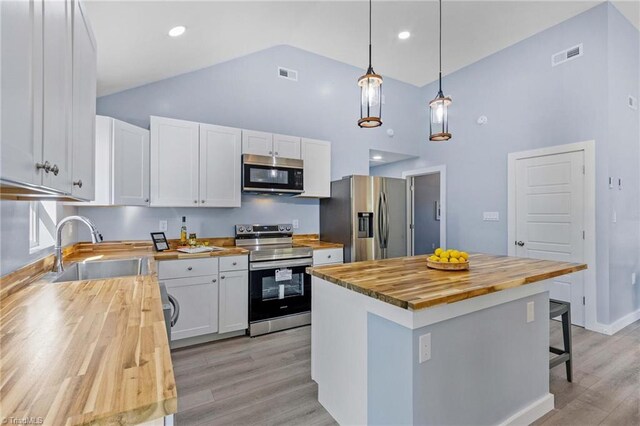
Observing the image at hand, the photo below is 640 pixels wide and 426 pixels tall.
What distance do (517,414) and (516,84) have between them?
13.3 feet

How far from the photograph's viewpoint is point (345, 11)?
3527 mm

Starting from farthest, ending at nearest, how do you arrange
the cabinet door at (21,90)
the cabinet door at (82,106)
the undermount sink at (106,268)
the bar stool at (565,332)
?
the bar stool at (565,332) → the undermount sink at (106,268) → the cabinet door at (82,106) → the cabinet door at (21,90)

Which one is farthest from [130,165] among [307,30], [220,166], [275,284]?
[307,30]

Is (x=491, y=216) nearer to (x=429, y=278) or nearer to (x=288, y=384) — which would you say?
(x=429, y=278)

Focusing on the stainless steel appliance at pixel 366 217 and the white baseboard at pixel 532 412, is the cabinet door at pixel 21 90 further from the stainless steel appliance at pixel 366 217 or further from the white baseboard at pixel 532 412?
the stainless steel appliance at pixel 366 217

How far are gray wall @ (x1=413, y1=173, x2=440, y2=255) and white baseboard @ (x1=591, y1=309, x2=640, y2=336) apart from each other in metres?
2.84

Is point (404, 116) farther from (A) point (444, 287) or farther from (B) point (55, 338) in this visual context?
(B) point (55, 338)

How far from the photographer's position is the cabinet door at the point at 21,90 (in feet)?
2.56

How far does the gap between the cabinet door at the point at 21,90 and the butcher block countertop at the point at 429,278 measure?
1400mm

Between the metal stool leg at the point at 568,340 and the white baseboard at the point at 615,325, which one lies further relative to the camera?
the white baseboard at the point at 615,325

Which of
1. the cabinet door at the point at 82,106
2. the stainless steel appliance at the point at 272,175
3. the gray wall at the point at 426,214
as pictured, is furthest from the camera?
the gray wall at the point at 426,214

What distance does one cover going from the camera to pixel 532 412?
1.99 meters

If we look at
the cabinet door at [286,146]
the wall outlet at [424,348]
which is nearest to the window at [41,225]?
the cabinet door at [286,146]

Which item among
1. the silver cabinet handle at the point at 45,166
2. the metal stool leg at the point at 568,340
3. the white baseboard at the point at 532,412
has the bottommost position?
the white baseboard at the point at 532,412
